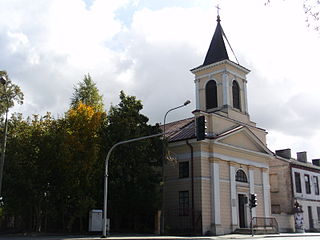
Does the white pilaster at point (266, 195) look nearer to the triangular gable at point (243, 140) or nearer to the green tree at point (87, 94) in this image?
the triangular gable at point (243, 140)

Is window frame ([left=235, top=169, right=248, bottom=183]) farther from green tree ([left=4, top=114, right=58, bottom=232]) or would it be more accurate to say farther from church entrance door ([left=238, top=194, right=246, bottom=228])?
green tree ([left=4, top=114, right=58, bottom=232])

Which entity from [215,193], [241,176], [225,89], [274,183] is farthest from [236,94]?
[274,183]

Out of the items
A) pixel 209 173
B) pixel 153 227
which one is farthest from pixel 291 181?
pixel 153 227

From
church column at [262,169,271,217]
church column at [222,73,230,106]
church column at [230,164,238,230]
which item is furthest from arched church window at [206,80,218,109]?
church column at [262,169,271,217]

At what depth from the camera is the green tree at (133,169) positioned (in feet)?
97.4

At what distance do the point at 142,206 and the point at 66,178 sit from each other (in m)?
5.69

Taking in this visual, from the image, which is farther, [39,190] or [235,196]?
[235,196]

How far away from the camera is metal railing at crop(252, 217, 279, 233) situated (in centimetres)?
3444

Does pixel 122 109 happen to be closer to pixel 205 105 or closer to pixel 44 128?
pixel 44 128

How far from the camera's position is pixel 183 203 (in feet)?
109

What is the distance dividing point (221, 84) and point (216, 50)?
3844mm

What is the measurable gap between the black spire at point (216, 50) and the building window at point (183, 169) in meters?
11.0

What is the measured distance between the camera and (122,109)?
31.4 m

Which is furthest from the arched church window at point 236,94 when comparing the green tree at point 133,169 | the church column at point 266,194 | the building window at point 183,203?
the green tree at point 133,169
